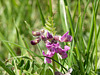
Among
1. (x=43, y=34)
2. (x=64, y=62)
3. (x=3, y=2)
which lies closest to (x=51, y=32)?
(x=43, y=34)

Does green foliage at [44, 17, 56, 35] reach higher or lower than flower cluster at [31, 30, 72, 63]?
higher

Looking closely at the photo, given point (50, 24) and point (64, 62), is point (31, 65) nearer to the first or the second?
point (64, 62)

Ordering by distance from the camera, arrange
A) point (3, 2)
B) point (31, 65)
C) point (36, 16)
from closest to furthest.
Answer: point (31, 65) < point (36, 16) < point (3, 2)

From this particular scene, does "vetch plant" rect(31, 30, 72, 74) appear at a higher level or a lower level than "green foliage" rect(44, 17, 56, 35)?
lower

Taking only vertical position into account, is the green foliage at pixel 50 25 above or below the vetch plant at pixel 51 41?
above

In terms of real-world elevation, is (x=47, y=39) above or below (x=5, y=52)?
above

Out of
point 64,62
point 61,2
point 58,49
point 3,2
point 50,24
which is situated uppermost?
point 3,2

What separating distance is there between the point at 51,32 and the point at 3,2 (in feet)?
8.70

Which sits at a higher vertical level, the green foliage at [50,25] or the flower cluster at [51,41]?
the green foliage at [50,25]

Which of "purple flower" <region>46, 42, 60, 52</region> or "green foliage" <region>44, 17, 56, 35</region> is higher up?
"green foliage" <region>44, 17, 56, 35</region>

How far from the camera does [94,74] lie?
3.35 feet

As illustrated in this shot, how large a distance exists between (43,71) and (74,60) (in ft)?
1.03

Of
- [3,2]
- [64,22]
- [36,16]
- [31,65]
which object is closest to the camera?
[31,65]

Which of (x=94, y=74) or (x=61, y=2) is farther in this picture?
(x=61, y=2)
